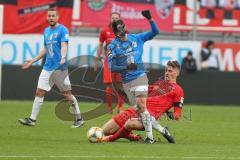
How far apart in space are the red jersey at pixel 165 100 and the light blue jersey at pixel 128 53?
0.47 meters

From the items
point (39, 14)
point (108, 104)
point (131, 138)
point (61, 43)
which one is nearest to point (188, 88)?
point (39, 14)

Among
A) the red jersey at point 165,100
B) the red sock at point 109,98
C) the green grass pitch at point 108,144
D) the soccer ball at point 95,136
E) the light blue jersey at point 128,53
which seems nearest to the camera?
the green grass pitch at point 108,144

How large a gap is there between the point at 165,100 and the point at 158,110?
0.67ft

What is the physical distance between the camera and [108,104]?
2106 centimetres

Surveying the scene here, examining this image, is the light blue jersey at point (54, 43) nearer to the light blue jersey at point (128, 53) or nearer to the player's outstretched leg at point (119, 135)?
the light blue jersey at point (128, 53)

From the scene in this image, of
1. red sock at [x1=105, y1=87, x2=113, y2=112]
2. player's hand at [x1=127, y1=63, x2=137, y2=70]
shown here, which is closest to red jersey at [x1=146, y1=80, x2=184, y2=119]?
player's hand at [x1=127, y1=63, x2=137, y2=70]

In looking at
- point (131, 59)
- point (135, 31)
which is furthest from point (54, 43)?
point (135, 31)

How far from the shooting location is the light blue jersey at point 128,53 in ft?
47.7

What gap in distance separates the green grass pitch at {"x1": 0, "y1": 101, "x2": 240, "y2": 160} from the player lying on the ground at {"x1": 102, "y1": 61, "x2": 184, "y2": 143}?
0.64ft

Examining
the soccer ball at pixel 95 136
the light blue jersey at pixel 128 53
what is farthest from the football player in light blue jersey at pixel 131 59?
the soccer ball at pixel 95 136

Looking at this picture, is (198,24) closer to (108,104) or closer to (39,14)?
(39,14)

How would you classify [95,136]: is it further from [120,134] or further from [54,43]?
[54,43]

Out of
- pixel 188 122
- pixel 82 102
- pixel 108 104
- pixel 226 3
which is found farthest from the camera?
pixel 226 3

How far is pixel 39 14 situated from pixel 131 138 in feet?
45.7
